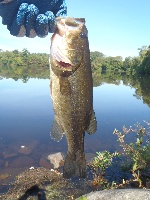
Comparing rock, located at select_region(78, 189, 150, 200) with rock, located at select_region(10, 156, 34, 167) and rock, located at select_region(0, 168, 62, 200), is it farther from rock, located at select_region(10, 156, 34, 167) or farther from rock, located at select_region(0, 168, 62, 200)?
rock, located at select_region(10, 156, 34, 167)

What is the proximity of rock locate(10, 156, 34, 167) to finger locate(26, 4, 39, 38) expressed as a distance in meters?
8.67

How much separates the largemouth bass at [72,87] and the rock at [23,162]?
8.39 m

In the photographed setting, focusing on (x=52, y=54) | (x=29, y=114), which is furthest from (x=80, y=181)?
(x=29, y=114)

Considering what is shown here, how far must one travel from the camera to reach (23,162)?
11961 millimetres

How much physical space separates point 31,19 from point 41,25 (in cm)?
18

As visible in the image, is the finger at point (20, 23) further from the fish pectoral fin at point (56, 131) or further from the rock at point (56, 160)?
the rock at point (56, 160)

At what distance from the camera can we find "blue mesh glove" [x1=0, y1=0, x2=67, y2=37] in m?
3.57

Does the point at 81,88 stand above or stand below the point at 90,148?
above

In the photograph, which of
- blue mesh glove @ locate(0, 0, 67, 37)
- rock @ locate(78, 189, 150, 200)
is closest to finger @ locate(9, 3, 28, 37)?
blue mesh glove @ locate(0, 0, 67, 37)

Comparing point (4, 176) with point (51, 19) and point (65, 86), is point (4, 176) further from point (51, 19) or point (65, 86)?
point (51, 19)

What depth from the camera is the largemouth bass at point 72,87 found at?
314cm

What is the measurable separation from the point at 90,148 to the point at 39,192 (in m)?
6.88

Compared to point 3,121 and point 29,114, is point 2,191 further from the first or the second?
point 29,114

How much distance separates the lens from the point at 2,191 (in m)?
8.88
